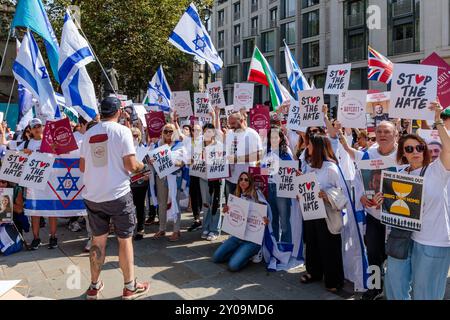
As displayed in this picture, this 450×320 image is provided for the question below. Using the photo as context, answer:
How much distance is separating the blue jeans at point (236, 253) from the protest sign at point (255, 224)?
0.09 meters

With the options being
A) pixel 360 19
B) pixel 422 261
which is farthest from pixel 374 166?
pixel 360 19

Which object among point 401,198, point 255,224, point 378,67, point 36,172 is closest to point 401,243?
point 401,198

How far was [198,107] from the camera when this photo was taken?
27.5ft

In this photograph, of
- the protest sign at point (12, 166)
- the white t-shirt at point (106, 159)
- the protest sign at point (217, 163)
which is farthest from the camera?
the protest sign at point (217, 163)

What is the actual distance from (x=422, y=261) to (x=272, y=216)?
2919 millimetres

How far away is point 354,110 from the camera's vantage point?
5.73 m

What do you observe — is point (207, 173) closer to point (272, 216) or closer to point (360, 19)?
point (272, 216)

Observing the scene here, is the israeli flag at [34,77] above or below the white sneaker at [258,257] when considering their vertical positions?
above

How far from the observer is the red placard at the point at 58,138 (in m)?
5.96

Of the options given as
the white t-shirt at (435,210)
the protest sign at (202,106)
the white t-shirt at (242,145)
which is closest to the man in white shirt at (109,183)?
the white t-shirt at (242,145)

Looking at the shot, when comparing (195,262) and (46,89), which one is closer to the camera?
(195,262)

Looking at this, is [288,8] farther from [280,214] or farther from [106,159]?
[106,159]

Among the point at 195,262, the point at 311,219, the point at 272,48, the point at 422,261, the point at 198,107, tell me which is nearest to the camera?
the point at 422,261

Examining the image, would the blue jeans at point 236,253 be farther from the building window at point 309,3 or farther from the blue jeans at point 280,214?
the building window at point 309,3
